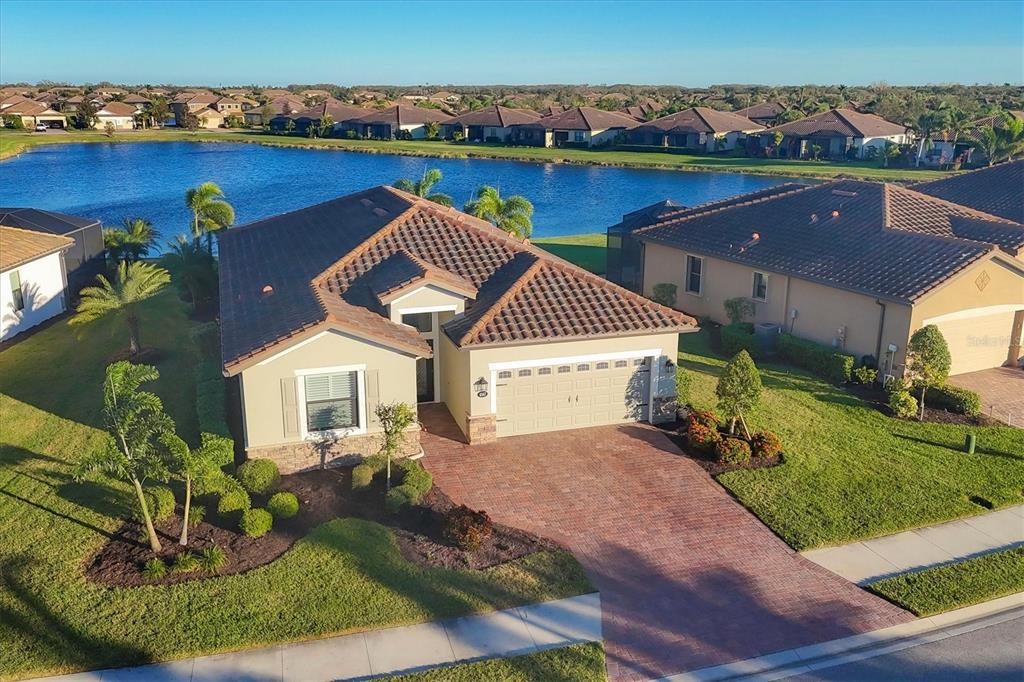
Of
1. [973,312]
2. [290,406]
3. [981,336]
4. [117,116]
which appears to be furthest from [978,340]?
[117,116]

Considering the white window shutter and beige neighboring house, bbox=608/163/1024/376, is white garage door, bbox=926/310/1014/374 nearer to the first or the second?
beige neighboring house, bbox=608/163/1024/376

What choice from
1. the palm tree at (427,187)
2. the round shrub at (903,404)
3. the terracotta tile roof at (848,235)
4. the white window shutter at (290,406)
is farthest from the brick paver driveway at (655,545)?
the palm tree at (427,187)

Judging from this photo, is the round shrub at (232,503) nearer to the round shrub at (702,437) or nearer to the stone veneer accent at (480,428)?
the stone veneer accent at (480,428)

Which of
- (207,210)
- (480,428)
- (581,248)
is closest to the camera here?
(480,428)

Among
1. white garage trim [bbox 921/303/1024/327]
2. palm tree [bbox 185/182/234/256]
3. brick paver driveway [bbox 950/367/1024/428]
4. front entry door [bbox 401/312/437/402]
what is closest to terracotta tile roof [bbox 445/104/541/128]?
palm tree [bbox 185/182/234/256]

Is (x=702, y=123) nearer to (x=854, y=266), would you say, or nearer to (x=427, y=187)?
(x=427, y=187)
